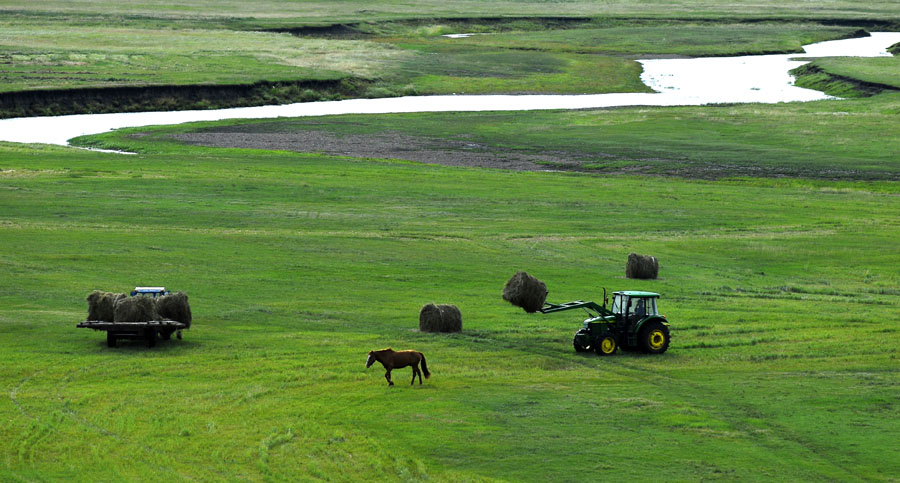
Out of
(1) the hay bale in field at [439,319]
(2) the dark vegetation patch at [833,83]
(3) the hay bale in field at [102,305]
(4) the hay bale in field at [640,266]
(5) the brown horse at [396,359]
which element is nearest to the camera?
(5) the brown horse at [396,359]

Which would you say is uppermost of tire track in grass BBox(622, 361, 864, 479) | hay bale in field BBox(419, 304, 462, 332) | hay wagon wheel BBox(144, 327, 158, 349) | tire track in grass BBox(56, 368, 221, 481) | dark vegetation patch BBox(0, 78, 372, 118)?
dark vegetation patch BBox(0, 78, 372, 118)

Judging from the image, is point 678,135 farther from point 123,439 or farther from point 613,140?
point 123,439

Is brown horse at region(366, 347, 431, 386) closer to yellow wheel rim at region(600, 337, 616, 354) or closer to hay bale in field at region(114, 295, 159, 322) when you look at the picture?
yellow wheel rim at region(600, 337, 616, 354)

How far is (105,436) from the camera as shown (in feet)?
81.0

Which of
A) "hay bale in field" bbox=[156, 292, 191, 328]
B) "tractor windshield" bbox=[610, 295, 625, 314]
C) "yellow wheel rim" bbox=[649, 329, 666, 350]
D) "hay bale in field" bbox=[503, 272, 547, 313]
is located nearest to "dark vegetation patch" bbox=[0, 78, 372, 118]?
"hay bale in field" bbox=[156, 292, 191, 328]

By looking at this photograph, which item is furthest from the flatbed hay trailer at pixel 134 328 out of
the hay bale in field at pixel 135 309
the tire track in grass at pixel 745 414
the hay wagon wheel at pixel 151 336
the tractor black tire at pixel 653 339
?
→ the tractor black tire at pixel 653 339

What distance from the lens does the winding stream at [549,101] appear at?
11000cm

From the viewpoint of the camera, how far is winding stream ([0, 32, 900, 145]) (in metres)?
110

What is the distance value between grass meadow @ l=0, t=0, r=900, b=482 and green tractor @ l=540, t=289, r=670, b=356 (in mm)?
503

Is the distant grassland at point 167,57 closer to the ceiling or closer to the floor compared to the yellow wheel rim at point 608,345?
closer to the ceiling

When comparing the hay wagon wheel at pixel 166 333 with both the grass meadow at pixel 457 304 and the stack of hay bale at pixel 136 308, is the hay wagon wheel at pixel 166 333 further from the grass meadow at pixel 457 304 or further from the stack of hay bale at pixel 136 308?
the grass meadow at pixel 457 304

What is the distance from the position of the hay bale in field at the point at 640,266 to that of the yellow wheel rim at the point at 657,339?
39.4 feet

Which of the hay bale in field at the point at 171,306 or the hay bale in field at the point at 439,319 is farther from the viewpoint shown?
the hay bale in field at the point at 439,319

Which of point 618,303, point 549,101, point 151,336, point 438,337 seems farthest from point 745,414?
point 549,101
